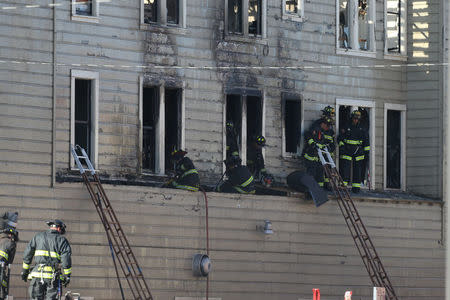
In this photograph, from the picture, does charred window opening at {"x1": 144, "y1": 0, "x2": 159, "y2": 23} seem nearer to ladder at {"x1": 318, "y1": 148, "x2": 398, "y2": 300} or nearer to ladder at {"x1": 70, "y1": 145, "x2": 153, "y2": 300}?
ladder at {"x1": 70, "y1": 145, "x2": 153, "y2": 300}

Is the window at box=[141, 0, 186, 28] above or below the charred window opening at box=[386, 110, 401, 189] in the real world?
above

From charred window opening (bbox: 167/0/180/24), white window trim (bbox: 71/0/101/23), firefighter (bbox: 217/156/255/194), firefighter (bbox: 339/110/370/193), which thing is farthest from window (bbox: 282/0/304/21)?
white window trim (bbox: 71/0/101/23)

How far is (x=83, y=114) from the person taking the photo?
34812 millimetres

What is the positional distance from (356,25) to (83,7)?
9098 millimetres

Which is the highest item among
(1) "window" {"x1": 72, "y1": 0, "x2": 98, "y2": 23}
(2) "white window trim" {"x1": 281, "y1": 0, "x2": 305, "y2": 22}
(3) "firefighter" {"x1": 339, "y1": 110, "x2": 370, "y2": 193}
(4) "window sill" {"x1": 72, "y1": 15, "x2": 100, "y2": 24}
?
(2) "white window trim" {"x1": 281, "y1": 0, "x2": 305, "y2": 22}

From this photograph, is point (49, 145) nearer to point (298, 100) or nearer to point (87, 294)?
point (87, 294)

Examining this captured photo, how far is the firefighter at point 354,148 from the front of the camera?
39.4 m

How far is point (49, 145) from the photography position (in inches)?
→ 1318

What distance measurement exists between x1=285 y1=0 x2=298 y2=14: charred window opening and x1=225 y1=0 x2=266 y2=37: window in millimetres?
1016

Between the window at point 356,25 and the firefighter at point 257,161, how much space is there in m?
4.38

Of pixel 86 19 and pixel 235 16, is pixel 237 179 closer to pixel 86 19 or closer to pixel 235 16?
pixel 235 16

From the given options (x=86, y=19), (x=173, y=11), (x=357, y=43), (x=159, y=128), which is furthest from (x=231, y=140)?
(x=357, y=43)

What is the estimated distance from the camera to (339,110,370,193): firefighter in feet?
129

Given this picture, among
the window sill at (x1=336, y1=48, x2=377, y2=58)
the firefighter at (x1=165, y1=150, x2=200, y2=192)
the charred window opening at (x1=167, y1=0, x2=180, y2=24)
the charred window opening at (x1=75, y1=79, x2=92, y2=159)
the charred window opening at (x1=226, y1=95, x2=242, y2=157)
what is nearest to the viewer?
the charred window opening at (x1=75, y1=79, x2=92, y2=159)
